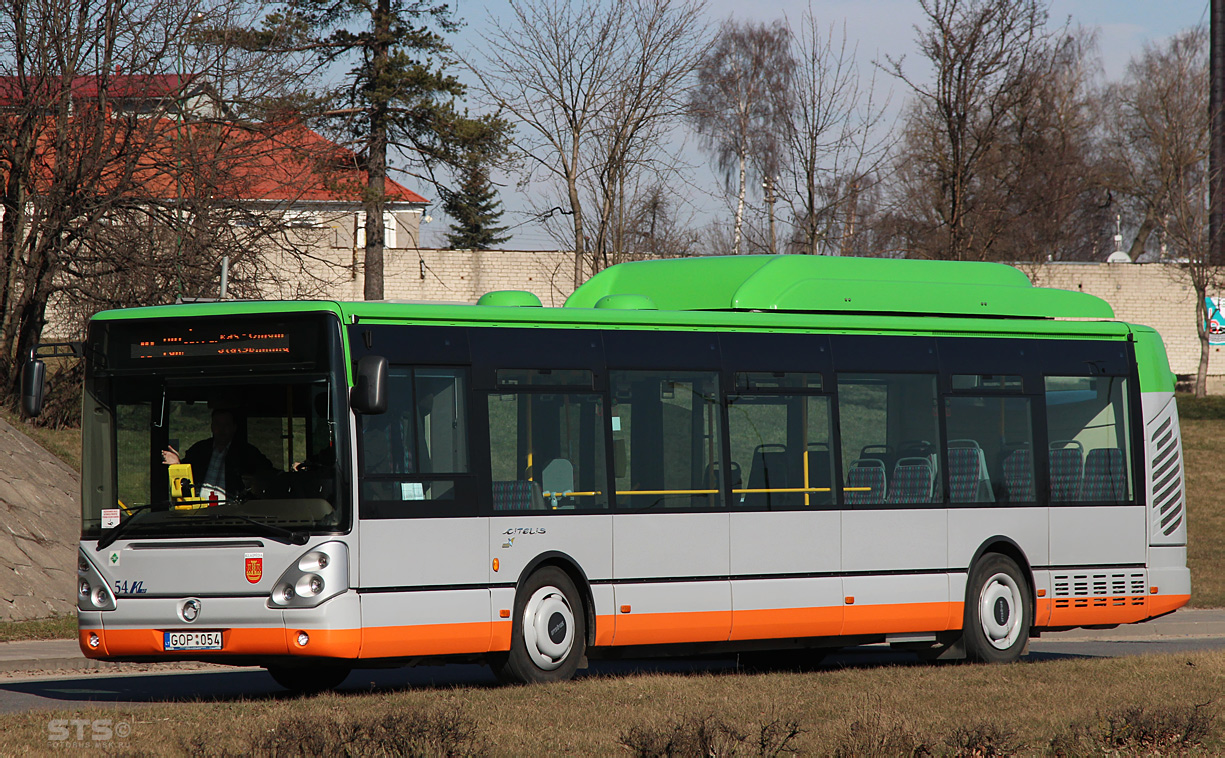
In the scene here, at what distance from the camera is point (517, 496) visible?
10938mm

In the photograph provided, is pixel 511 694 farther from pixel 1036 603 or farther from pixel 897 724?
pixel 1036 603

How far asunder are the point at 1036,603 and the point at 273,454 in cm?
Answer: 706

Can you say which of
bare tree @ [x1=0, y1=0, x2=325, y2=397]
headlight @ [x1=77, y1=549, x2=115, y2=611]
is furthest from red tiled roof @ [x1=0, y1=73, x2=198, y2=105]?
headlight @ [x1=77, y1=549, x2=115, y2=611]

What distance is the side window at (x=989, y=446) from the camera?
43.3 ft

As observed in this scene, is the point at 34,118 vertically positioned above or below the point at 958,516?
above

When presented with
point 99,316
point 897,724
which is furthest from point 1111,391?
point 99,316

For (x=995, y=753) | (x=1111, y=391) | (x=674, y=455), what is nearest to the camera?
(x=995, y=753)

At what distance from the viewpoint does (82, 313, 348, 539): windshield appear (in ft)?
33.0

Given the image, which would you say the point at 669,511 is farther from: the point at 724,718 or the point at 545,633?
the point at 724,718

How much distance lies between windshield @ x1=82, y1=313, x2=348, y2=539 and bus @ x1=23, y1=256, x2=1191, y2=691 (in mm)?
18

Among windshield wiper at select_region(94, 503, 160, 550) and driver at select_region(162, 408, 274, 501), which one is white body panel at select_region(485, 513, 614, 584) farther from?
windshield wiper at select_region(94, 503, 160, 550)

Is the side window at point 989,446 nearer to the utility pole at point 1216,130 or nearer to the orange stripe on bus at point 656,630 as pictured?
the orange stripe on bus at point 656,630

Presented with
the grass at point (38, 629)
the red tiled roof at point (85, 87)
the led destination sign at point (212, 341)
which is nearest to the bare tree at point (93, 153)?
the red tiled roof at point (85, 87)

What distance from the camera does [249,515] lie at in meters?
10.1
